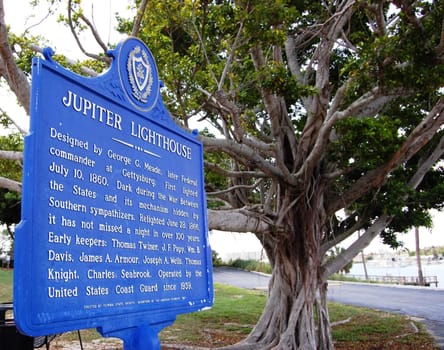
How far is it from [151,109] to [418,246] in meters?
27.6

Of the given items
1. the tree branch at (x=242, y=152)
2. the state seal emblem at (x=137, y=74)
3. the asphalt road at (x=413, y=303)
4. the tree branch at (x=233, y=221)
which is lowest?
the asphalt road at (x=413, y=303)

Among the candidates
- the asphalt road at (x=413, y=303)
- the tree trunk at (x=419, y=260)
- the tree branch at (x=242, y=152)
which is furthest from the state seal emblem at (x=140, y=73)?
the tree trunk at (x=419, y=260)

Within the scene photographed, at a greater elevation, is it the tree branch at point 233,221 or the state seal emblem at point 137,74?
the state seal emblem at point 137,74

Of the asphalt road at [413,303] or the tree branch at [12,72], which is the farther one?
the asphalt road at [413,303]

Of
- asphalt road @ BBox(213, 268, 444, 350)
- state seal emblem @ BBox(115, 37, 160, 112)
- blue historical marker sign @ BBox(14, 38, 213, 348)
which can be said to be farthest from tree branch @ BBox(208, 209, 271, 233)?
asphalt road @ BBox(213, 268, 444, 350)

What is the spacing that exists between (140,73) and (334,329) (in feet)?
32.1

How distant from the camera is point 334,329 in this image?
1162 cm

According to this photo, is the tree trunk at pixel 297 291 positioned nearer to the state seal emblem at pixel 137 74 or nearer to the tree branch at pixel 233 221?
the tree branch at pixel 233 221

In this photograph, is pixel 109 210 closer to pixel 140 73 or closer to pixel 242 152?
pixel 140 73

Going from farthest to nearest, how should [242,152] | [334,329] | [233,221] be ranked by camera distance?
[334,329] → [242,152] → [233,221]

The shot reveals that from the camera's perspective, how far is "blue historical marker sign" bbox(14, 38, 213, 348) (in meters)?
2.57

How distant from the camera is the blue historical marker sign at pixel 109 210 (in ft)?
8.43

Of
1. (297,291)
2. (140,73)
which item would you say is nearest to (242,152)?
(297,291)

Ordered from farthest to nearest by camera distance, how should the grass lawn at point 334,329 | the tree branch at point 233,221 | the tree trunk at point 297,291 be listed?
the grass lawn at point 334,329 < the tree trunk at point 297,291 < the tree branch at point 233,221
